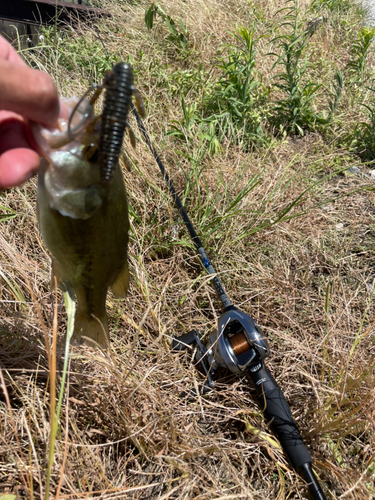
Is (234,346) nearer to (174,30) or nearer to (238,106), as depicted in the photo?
(238,106)

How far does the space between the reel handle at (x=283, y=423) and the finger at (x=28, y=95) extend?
1.77 meters

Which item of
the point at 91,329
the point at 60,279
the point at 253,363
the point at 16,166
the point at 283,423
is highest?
the point at 16,166

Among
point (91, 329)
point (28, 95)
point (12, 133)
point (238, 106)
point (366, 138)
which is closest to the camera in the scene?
point (28, 95)

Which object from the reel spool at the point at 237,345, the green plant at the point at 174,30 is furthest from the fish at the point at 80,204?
the green plant at the point at 174,30

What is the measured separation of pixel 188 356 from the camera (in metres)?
2.49

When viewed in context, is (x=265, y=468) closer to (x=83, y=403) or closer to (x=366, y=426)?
(x=366, y=426)

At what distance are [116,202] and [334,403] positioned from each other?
1.76 meters

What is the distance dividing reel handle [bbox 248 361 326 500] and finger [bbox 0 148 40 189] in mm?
1654

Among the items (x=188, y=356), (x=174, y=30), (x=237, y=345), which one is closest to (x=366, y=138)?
(x=174, y=30)

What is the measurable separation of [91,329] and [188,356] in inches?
35.4

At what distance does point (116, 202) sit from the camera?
1356 millimetres

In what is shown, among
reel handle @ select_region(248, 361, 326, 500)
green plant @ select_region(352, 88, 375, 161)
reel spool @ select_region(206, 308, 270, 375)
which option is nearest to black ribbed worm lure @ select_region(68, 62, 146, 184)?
reel spool @ select_region(206, 308, 270, 375)

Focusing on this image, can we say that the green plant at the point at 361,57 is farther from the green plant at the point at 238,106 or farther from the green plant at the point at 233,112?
the green plant at the point at 238,106

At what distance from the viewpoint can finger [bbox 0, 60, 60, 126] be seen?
4.23 feet
